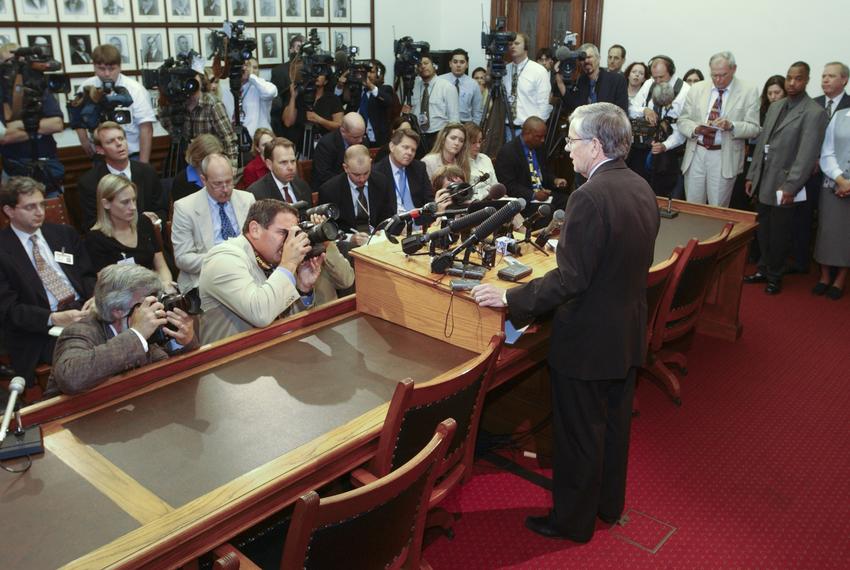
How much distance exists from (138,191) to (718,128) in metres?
4.10

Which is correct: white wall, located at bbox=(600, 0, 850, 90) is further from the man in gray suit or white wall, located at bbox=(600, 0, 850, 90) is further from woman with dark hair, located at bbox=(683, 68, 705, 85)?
the man in gray suit

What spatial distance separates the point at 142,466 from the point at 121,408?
34 cm

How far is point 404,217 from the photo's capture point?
9.52ft

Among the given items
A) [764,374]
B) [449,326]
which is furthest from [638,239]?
[764,374]

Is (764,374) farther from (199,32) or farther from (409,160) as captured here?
(199,32)

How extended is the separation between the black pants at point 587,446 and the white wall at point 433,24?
6.64 meters

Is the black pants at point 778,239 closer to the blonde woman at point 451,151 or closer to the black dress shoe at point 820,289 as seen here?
the black dress shoe at point 820,289

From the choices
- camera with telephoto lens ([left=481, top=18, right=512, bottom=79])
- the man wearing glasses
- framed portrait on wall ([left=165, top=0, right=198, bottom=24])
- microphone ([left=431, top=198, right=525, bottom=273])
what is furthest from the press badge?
camera with telephoto lens ([left=481, top=18, right=512, bottom=79])

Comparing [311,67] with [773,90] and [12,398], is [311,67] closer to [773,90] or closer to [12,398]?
[773,90]

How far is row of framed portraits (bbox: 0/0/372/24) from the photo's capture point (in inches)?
220

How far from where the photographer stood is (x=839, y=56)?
6.62 metres

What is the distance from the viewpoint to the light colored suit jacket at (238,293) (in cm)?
258

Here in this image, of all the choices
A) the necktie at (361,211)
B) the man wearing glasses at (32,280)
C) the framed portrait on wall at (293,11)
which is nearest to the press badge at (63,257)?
the man wearing glasses at (32,280)

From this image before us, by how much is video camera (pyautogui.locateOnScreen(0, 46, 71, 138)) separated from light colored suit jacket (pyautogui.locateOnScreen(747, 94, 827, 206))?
485cm
